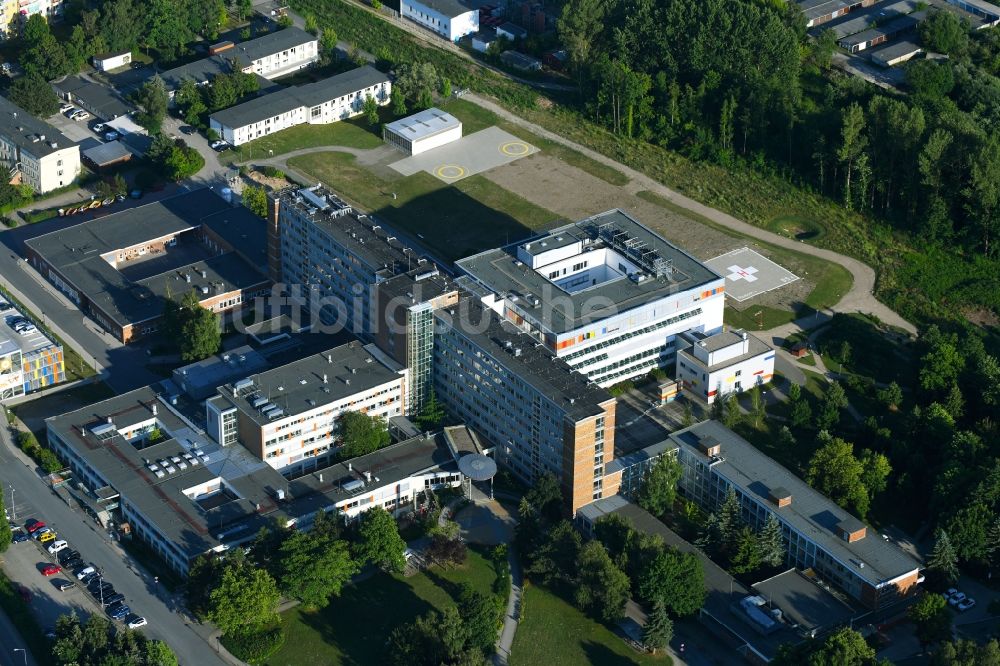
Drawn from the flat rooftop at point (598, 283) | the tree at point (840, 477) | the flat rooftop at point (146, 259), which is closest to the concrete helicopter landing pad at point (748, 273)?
the flat rooftop at point (598, 283)

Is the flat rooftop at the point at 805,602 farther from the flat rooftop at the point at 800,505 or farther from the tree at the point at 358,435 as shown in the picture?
the tree at the point at 358,435

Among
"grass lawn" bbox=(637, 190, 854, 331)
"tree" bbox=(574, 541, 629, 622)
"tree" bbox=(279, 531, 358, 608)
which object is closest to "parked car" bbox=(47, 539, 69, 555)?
"tree" bbox=(279, 531, 358, 608)

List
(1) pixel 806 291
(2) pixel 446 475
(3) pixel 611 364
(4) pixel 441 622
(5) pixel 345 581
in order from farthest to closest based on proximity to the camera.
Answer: (1) pixel 806 291, (3) pixel 611 364, (2) pixel 446 475, (5) pixel 345 581, (4) pixel 441 622

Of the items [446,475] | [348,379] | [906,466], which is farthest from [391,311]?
[906,466]

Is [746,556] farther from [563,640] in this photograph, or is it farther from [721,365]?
[721,365]

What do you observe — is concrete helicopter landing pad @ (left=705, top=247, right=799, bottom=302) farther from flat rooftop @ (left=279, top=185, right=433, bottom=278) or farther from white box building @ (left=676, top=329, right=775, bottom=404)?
flat rooftop @ (left=279, top=185, right=433, bottom=278)

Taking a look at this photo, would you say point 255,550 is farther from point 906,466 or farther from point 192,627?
point 906,466
